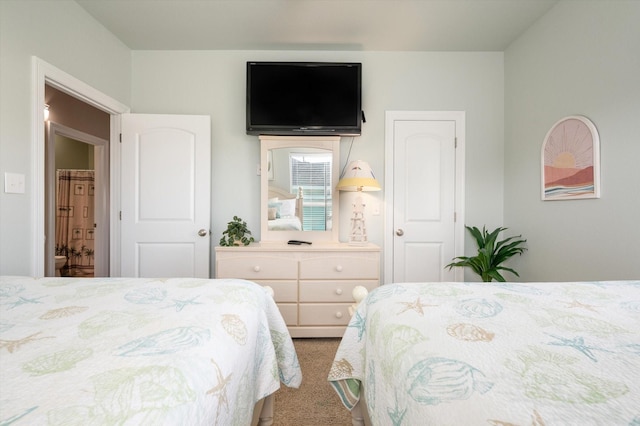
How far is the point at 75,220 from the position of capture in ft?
15.0

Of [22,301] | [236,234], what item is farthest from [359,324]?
[236,234]

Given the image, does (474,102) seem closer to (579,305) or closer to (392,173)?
(392,173)

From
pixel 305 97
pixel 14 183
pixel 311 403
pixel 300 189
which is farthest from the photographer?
pixel 300 189

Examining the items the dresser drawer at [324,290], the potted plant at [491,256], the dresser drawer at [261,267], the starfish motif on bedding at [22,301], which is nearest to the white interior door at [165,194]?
the dresser drawer at [261,267]

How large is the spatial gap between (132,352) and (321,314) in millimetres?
1900

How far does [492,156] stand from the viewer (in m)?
2.82

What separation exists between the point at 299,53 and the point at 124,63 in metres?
1.64

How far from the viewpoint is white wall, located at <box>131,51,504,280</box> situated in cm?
277

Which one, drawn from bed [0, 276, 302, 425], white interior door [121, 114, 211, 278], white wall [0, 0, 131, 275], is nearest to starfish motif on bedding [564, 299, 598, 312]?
bed [0, 276, 302, 425]

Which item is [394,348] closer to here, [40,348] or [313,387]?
[40,348]

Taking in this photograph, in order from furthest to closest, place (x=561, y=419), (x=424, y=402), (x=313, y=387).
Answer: (x=313, y=387), (x=424, y=402), (x=561, y=419)

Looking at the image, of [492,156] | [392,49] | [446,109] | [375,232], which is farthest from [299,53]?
[492,156]

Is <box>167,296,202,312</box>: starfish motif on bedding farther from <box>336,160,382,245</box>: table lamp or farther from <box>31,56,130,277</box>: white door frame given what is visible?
<box>336,160,382,245</box>: table lamp

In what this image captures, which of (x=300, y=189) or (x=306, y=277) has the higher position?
(x=300, y=189)
